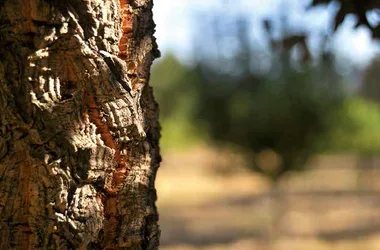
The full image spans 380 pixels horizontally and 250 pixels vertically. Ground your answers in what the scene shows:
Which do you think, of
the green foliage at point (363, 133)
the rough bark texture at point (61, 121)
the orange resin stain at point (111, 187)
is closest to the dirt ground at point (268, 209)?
the green foliage at point (363, 133)

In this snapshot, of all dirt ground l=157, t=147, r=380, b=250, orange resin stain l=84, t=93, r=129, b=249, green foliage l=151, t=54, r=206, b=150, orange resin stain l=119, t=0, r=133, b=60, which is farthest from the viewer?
green foliage l=151, t=54, r=206, b=150

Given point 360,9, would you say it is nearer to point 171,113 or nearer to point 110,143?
point 110,143

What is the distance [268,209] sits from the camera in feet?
72.8

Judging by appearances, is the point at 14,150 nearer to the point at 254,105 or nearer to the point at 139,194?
the point at 139,194

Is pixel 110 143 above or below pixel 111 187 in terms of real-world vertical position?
above

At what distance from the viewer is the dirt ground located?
15.4 metres

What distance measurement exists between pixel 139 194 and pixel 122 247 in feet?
0.66

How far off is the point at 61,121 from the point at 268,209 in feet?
65.6

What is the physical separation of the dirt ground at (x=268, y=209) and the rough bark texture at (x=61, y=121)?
11432 mm

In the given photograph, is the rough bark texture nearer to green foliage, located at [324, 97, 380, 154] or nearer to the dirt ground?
the dirt ground

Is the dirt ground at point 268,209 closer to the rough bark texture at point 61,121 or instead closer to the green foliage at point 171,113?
the green foliage at point 171,113

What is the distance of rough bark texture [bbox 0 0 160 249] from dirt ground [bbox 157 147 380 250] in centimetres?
1143

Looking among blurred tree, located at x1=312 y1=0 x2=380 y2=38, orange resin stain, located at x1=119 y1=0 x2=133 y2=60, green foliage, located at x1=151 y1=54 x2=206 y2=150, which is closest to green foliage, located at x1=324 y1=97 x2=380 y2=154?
green foliage, located at x1=151 y1=54 x2=206 y2=150

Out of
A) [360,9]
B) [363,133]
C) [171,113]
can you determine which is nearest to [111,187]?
[360,9]
